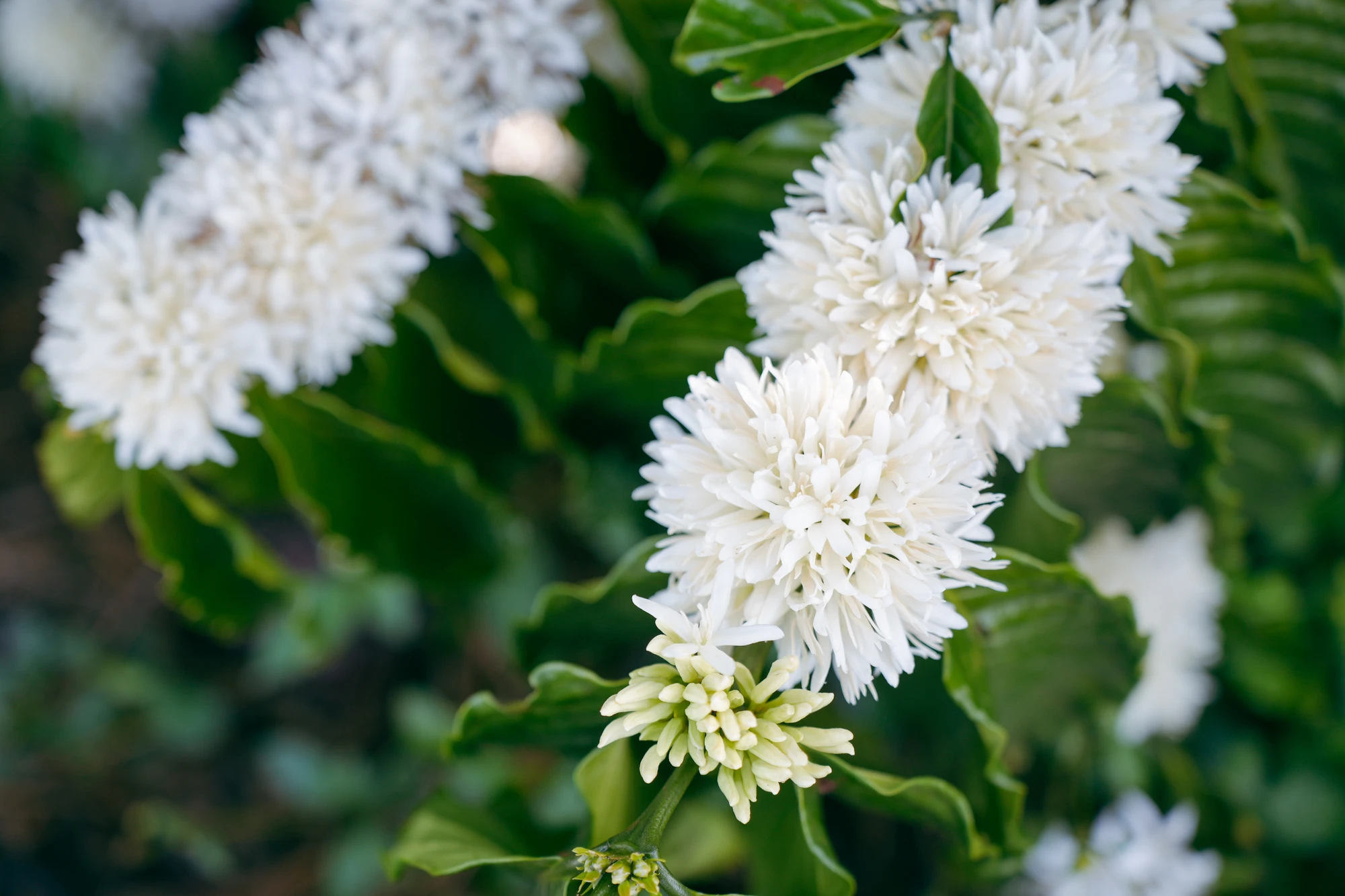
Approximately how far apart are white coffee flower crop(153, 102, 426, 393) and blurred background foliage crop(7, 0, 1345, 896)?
6cm

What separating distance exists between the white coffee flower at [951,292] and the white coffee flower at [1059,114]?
0.08 ft

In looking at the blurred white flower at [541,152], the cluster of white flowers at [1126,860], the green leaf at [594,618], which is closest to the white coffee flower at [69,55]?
the blurred white flower at [541,152]

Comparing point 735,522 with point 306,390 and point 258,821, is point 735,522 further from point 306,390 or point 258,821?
point 258,821

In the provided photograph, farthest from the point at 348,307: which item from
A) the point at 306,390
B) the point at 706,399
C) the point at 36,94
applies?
the point at 36,94

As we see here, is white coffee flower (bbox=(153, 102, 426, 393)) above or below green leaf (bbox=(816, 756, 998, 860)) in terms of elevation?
above

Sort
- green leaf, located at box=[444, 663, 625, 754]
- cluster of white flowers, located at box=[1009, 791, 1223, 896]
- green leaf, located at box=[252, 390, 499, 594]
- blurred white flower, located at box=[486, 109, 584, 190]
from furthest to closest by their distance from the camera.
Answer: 1. blurred white flower, located at box=[486, 109, 584, 190]
2. cluster of white flowers, located at box=[1009, 791, 1223, 896]
3. green leaf, located at box=[252, 390, 499, 594]
4. green leaf, located at box=[444, 663, 625, 754]

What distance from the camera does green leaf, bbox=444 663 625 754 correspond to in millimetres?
426

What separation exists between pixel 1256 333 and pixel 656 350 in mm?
392

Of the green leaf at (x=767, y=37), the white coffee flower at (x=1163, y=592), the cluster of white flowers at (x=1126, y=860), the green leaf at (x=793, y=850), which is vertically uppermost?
the green leaf at (x=767, y=37)

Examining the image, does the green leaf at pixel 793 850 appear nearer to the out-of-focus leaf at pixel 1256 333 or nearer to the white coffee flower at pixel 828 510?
the white coffee flower at pixel 828 510

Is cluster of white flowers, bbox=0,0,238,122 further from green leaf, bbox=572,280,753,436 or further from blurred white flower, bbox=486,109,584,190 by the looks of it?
green leaf, bbox=572,280,753,436

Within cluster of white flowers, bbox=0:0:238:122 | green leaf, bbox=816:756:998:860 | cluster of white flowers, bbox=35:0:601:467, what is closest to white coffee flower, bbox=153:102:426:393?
cluster of white flowers, bbox=35:0:601:467

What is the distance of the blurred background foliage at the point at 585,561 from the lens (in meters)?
0.52

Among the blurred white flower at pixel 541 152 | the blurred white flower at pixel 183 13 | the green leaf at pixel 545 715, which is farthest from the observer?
the blurred white flower at pixel 541 152
